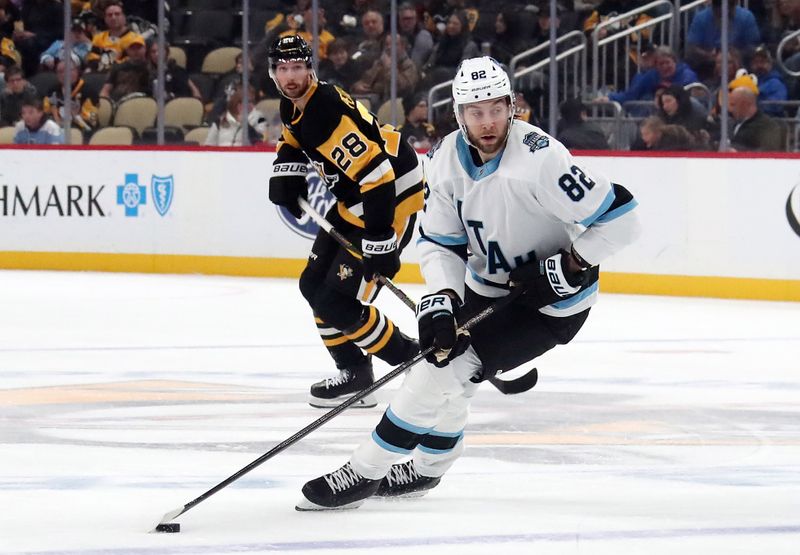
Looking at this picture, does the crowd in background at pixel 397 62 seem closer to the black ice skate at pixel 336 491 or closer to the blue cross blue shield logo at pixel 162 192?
the blue cross blue shield logo at pixel 162 192

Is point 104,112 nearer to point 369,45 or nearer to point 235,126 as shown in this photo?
point 235,126

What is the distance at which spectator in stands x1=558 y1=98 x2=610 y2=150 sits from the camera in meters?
8.60

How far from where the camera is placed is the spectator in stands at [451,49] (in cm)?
905

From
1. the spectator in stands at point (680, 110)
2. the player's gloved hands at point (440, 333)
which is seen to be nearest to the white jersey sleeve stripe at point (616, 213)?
the player's gloved hands at point (440, 333)

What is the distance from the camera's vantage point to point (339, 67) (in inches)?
360

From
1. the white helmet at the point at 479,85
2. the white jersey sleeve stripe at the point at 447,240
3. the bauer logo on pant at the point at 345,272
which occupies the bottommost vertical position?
the bauer logo on pant at the point at 345,272

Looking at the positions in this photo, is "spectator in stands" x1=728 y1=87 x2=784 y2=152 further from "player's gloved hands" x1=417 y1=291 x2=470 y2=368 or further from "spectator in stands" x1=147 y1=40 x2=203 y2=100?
"player's gloved hands" x1=417 y1=291 x2=470 y2=368

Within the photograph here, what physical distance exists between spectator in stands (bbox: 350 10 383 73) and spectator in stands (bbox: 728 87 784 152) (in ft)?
7.01

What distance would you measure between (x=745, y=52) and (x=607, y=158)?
94cm

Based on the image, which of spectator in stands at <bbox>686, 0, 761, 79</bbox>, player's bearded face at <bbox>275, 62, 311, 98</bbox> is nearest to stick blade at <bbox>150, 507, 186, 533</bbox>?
player's bearded face at <bbox>275, 62, 311, 98</bbox>

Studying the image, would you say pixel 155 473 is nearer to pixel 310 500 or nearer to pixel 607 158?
pixel 310 500

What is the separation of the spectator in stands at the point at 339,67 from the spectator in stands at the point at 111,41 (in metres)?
1.39

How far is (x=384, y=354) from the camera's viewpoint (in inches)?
200

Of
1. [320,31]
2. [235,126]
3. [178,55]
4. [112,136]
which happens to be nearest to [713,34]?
[320,31]
